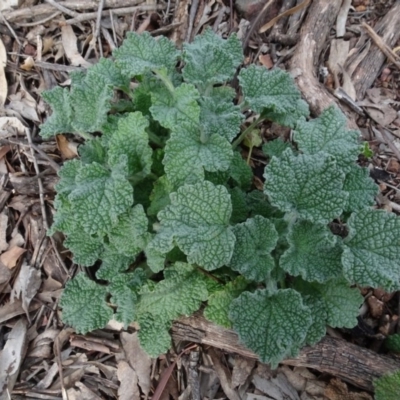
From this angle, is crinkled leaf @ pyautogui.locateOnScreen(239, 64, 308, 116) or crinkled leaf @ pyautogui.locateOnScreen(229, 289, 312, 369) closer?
crinkled leaf @ pyautogui.locateOnScreen(229, 289, 312, 369)

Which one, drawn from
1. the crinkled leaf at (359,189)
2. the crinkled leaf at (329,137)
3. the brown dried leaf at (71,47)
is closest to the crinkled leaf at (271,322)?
the crinkled leaf at (359,189)

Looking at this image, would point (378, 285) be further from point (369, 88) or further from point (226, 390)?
point (369, 88)

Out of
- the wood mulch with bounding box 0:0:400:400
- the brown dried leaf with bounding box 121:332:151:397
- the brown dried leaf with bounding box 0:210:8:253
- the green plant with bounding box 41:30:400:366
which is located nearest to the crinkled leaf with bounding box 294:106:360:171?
the green plant with bounding box 41:30:400:366

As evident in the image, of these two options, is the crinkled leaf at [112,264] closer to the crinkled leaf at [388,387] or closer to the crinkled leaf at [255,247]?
the crinkled leaf at [255,247]

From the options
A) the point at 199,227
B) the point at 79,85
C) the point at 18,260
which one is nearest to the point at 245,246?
the point at 199,227

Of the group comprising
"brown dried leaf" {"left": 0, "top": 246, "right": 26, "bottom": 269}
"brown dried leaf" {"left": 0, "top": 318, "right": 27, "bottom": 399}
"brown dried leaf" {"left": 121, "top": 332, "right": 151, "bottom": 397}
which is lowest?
"brown dried leaf" {"left": 0, "top": 318, "right": 27, "bottom": 399}

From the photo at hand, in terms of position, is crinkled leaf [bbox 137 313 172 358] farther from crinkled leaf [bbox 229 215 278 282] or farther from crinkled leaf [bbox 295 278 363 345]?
crinkled leaf [bbox 295 278 363 345]

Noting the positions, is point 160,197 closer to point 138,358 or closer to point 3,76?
point 138,358
